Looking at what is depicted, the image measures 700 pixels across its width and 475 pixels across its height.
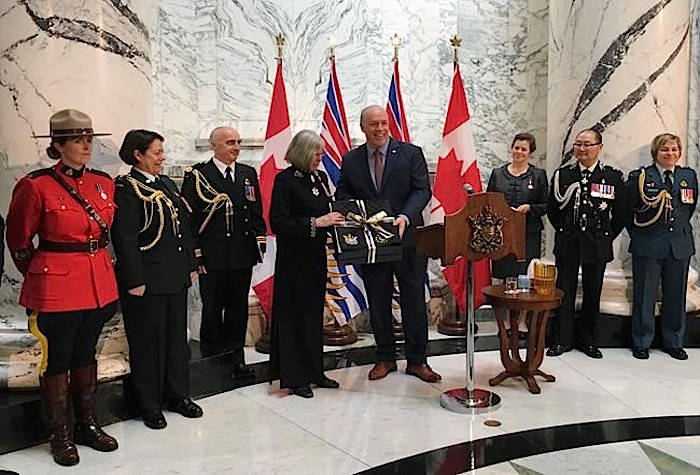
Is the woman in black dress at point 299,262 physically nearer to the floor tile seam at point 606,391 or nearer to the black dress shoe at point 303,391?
the black dress shoe at point 303,391

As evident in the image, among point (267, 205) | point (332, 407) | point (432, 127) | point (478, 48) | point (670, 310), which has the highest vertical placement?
point (478, 48)

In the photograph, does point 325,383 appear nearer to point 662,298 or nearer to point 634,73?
point 662,298

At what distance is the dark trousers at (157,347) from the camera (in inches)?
156

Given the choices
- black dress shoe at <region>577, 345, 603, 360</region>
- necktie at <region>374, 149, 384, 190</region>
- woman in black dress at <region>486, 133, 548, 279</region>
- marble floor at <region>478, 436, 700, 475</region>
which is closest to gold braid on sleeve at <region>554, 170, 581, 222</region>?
woman in black dress at <region>486, 133, 548, 279</region>

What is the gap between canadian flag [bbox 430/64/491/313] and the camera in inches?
232

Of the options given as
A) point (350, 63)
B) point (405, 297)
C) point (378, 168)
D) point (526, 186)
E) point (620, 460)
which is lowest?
point (620, 460)

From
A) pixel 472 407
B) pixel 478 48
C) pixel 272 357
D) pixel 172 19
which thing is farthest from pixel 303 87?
pixel 472 407

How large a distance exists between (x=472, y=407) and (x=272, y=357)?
46.8 inches

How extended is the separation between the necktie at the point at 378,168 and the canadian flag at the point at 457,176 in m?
1.23

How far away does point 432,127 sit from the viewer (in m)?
6.87

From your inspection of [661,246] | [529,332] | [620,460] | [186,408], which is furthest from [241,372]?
[661,246]

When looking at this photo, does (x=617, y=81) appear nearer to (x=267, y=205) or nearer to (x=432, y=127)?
(x=432, y=127)

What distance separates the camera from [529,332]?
182 inches

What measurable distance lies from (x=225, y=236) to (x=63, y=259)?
131cm
